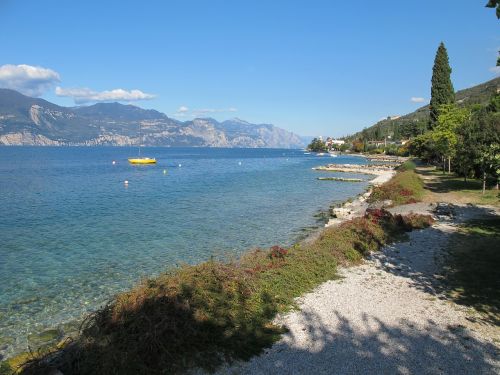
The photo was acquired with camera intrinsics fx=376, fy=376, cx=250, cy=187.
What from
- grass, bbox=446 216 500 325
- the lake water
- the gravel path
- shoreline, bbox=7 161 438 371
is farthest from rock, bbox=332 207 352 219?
the gravel path

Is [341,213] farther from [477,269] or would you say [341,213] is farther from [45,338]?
[45,338]

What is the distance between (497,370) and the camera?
9.30m

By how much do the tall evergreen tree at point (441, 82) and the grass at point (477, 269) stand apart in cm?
5540

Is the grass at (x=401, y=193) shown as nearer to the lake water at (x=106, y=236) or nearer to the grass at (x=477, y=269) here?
the lake water at (x=106, y=236)

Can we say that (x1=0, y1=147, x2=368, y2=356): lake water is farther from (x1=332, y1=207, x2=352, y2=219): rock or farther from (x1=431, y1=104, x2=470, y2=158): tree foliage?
(x1=431, y1=104, x2=470, y2=158): tree foliage

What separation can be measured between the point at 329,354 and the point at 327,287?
5.47 metres

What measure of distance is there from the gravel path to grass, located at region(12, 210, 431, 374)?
25.5 inches

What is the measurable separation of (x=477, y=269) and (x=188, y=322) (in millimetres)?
13551

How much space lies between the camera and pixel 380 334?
1134cm

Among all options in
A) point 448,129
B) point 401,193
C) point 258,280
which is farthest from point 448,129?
point 258,280

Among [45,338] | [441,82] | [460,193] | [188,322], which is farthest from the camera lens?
[441,82]

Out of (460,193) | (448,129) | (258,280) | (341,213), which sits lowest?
(341,213)

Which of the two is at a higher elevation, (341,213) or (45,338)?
(341,213)

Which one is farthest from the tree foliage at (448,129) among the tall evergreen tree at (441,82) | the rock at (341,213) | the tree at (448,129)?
the rock at (341,213)
